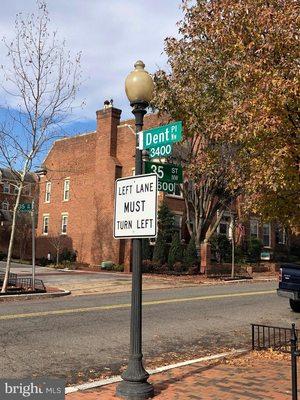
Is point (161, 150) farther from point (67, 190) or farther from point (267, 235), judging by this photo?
point (267, 235)

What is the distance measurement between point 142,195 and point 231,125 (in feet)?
7.86

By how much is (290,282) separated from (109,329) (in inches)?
226

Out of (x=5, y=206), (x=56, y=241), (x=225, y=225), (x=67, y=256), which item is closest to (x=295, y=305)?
(x=225, y=225)

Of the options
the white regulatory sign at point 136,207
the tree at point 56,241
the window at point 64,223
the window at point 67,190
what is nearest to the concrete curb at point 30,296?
the white regulatory sign at point 136,207

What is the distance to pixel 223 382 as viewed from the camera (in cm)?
691

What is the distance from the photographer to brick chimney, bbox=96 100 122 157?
38.0 metres

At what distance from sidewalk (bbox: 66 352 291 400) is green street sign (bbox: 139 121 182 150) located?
3.22 m

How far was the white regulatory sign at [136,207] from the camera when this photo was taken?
20.8 feet

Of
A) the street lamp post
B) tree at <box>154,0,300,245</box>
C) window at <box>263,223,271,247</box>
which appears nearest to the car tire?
tree at <box>154,0,300,245</box>

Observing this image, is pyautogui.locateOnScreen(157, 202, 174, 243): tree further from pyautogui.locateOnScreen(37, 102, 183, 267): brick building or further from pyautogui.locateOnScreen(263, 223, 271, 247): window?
pyautogui.locateOnScreen(263, 223, 271, 247): window

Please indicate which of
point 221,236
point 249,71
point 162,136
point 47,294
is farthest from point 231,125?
point 221,236

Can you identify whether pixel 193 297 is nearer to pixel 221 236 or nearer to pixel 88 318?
pixel 88 318

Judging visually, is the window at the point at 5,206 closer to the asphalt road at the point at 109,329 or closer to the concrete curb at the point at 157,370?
the asphalt road at the point at 109,329

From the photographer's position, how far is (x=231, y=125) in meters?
8.09
